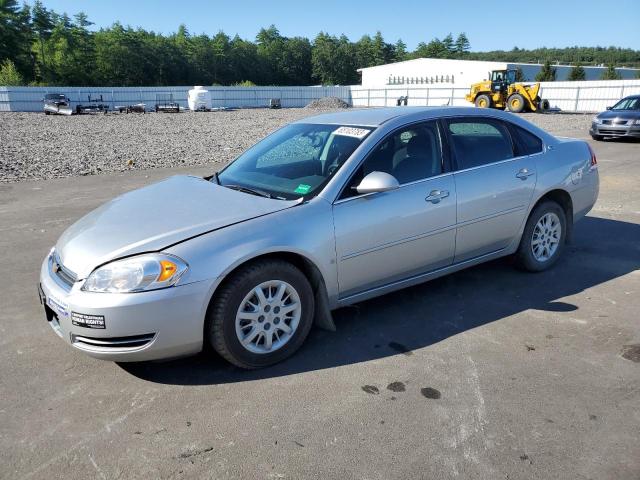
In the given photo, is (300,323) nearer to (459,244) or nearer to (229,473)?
(229,473)

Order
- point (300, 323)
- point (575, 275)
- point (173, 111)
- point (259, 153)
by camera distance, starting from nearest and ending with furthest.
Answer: point (300, 323) → point (259, 153) → point (575, 275) → point (173, 111)

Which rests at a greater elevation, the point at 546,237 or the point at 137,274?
the point at 137,274

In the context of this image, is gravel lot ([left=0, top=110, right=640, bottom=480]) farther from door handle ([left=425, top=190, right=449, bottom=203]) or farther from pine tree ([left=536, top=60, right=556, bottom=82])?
pine tree ([left=536, top=60, right=556, bottom=82])

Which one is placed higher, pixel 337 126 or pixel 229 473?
pixel 337 126

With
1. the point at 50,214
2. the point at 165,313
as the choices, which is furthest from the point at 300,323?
the point at 50,214

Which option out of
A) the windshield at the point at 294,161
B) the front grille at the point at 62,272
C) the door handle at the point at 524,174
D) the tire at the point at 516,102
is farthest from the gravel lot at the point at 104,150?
the tire at the point at 516,102

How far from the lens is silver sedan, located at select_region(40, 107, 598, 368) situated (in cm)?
297

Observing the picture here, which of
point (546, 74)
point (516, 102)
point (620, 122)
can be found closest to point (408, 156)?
point (620, 122)

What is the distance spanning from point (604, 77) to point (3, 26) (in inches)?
3257

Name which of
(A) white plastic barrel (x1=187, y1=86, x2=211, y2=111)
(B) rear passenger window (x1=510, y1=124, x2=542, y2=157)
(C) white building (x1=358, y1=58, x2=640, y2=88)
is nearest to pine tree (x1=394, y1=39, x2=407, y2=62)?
(C) white building (x1=358, y1=58, x2=640, y2=88)

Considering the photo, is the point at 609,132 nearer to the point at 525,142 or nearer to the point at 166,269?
the point at 525,142

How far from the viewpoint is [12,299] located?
4.52 m

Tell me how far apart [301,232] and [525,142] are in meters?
2.64

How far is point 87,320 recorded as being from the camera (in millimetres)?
2924
